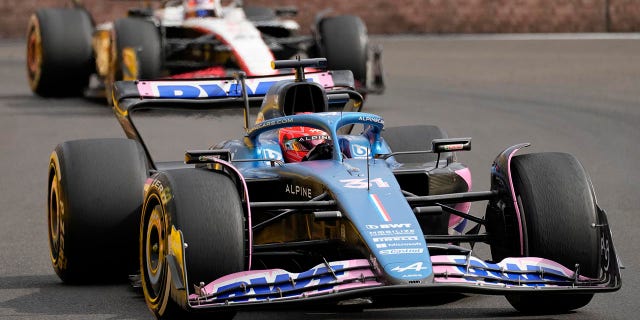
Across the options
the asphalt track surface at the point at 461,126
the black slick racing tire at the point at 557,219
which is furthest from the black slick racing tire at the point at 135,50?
the black slick racing tire at the point at 557,219

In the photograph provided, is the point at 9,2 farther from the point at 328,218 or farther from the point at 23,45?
the point at 328,218

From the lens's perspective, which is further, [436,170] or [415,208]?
[436,170]

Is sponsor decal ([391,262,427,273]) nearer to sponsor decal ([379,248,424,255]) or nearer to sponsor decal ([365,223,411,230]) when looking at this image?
sponsor decal ([379,248,424,255])

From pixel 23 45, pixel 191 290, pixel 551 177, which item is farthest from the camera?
pixel 23 45

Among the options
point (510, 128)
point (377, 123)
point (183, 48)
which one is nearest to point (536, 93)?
point (510, 128)

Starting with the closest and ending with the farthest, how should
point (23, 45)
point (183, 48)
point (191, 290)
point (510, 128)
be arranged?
point (191, 290)
point (510, 128)
point (183, 48)
point (23, 45)

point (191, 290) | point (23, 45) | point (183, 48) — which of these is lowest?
point (23, 45)

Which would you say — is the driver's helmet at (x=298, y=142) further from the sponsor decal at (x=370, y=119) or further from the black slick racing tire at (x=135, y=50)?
the black slick racing tire at (x=135, y=50)

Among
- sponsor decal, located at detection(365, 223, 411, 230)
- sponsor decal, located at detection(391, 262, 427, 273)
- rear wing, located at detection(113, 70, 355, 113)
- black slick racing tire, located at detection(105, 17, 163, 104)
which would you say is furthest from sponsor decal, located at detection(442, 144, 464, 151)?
black slick racing tire, located at detection(105, 17, 163, 104)

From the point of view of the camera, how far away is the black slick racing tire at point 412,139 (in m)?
8.88

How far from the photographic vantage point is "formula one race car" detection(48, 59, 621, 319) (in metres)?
6.46

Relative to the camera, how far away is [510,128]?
16.0 m

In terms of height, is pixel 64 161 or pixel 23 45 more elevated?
pixel 64 161

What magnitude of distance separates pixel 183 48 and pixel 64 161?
9.65 metres
